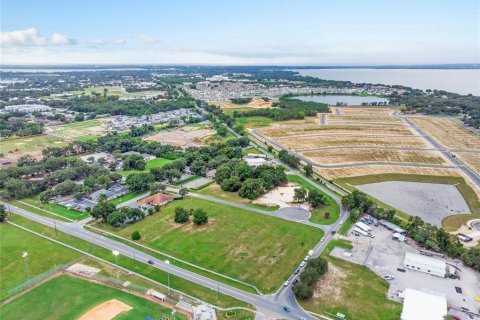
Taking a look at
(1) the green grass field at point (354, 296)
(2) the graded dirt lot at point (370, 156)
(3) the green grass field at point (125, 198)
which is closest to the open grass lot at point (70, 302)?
(1) the green grass field at point (354, 296)

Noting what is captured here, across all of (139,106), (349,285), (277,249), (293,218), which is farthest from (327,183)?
(139,106)

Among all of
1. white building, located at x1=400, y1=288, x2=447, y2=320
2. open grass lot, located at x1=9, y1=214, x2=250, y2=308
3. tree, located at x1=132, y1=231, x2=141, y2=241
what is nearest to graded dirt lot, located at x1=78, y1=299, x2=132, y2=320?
open grass lot, located at x1=9, y1=214, x2=250, y2=308

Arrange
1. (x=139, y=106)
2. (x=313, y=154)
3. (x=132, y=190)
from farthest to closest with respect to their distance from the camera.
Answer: (x=139, y=106) < (x=313, y=154) < (x=132, y=190)

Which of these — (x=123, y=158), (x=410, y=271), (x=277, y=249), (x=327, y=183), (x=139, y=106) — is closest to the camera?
(x=410, y=271)

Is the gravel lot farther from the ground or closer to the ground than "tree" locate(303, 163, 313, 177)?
closer to the ground

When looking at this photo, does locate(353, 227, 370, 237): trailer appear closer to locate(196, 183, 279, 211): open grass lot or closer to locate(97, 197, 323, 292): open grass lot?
locate(97, 197, 323, 292): open grass lot

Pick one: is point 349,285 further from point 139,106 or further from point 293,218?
point 139,106

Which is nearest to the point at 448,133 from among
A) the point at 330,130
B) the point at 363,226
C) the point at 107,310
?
the point at 330,130
